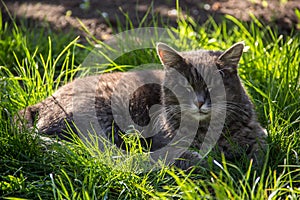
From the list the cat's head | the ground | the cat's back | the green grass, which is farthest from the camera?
the ground

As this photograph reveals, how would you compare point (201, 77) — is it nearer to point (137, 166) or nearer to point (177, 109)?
point (177, 109)

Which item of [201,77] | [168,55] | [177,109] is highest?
[168,55]

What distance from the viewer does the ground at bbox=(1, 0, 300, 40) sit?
227 inches

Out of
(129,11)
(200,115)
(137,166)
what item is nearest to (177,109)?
(200,115)

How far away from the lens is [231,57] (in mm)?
3605

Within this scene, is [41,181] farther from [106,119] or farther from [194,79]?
[194,79]

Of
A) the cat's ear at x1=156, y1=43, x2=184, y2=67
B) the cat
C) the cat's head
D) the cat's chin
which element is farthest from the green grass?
the cat's ear at x1=156, y1=43, x2=184, y2=67

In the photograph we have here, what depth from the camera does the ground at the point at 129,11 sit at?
5777 mm

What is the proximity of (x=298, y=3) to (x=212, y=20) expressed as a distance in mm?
1250

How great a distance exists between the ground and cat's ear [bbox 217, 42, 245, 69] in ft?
6.79

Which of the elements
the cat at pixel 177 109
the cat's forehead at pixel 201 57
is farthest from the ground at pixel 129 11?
the cat's forehead at pixel 201 57

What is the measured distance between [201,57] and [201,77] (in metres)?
0.17

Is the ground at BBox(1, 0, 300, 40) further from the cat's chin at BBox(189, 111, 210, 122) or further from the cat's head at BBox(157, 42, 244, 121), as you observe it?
the cat's chin at BBox(189, 111, 210, 122)

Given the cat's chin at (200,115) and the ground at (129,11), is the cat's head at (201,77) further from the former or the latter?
the ground at (129,11)
